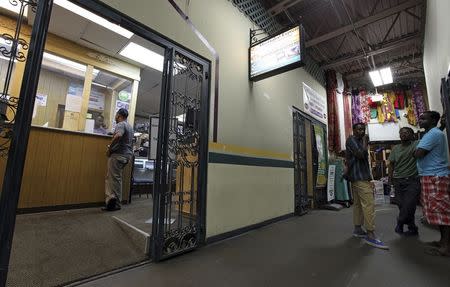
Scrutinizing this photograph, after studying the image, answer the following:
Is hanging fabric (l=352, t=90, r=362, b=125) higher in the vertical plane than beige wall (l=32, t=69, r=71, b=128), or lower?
higher

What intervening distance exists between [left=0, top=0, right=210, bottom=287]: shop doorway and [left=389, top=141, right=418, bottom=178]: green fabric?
287 centimetres

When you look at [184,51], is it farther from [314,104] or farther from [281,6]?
Answer: [314,104]

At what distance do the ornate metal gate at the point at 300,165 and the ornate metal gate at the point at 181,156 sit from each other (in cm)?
281

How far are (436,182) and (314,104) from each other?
3915 millimetres

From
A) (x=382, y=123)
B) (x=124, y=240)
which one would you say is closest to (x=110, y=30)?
(x=124, y=240)

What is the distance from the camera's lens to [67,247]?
2.11 meters

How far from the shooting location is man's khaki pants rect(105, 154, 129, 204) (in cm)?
340

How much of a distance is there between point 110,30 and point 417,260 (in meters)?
5.21

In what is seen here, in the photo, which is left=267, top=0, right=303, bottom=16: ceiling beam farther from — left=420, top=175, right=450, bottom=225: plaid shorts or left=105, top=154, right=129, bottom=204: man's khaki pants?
left=105, top=154, right=129, bottom=204: man's khaki pants

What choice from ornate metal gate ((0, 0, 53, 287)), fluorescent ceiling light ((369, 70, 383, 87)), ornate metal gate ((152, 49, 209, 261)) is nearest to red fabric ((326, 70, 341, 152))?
fluorescent ceiling light ((369, 70, 383, 87))

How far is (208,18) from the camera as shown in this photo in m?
3.11

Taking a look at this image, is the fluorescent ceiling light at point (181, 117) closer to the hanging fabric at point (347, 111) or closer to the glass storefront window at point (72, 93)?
the glass storefront window at point (72, 93)

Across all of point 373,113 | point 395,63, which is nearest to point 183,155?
point 395,63

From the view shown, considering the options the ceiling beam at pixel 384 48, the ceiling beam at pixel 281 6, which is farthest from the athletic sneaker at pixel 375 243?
the ceiling beam at pixel 384 48
